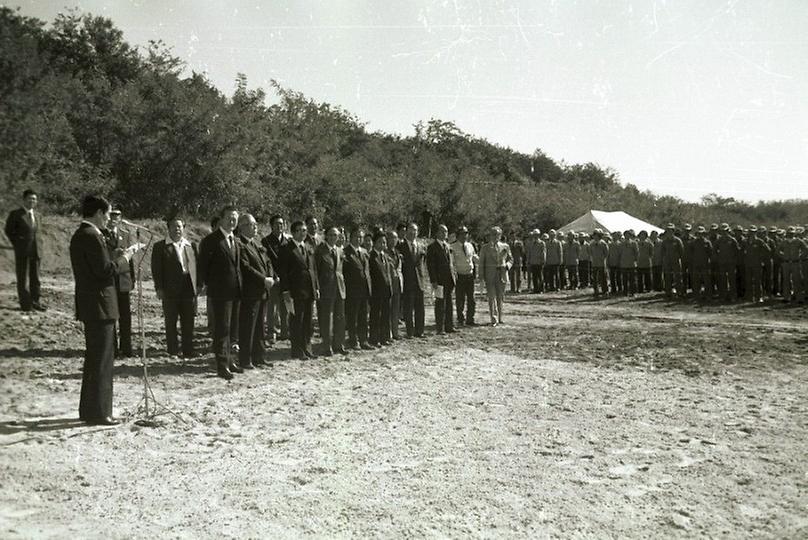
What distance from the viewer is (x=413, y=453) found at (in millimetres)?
5906

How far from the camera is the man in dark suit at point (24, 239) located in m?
10.9

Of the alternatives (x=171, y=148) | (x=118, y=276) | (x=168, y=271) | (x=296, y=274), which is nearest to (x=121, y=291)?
(x=118, y=276)

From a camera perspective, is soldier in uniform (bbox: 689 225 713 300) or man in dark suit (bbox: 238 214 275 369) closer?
man in dark suit (bbox: 238 214 275 369)

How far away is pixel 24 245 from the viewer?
11.0m

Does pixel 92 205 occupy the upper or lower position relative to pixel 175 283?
upper

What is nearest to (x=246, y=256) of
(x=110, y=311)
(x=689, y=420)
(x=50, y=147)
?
(x=110, y=311)

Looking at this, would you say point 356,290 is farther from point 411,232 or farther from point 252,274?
point 252,274

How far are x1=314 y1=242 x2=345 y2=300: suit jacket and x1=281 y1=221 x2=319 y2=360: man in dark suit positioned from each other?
0.29 m

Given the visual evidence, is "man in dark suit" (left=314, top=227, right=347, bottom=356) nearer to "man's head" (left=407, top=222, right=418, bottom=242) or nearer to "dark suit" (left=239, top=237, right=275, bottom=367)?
"dark suit" (left=239, top=237, right=275, bottom=367)

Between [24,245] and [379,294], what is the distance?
582 cm

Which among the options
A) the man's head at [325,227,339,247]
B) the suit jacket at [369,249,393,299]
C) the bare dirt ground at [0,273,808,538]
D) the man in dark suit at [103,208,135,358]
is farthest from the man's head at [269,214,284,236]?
the man in dark suit at [103,208,135,358]

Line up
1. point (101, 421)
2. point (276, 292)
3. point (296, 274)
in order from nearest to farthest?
point (101, 421)
point (296, 274)
point (276, 292)

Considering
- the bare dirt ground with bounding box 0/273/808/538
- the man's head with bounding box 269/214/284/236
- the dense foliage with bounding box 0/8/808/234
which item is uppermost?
the dense foliage with bounding box 0/8/808/234

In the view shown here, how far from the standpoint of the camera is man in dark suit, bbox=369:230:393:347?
1161 centimetres
